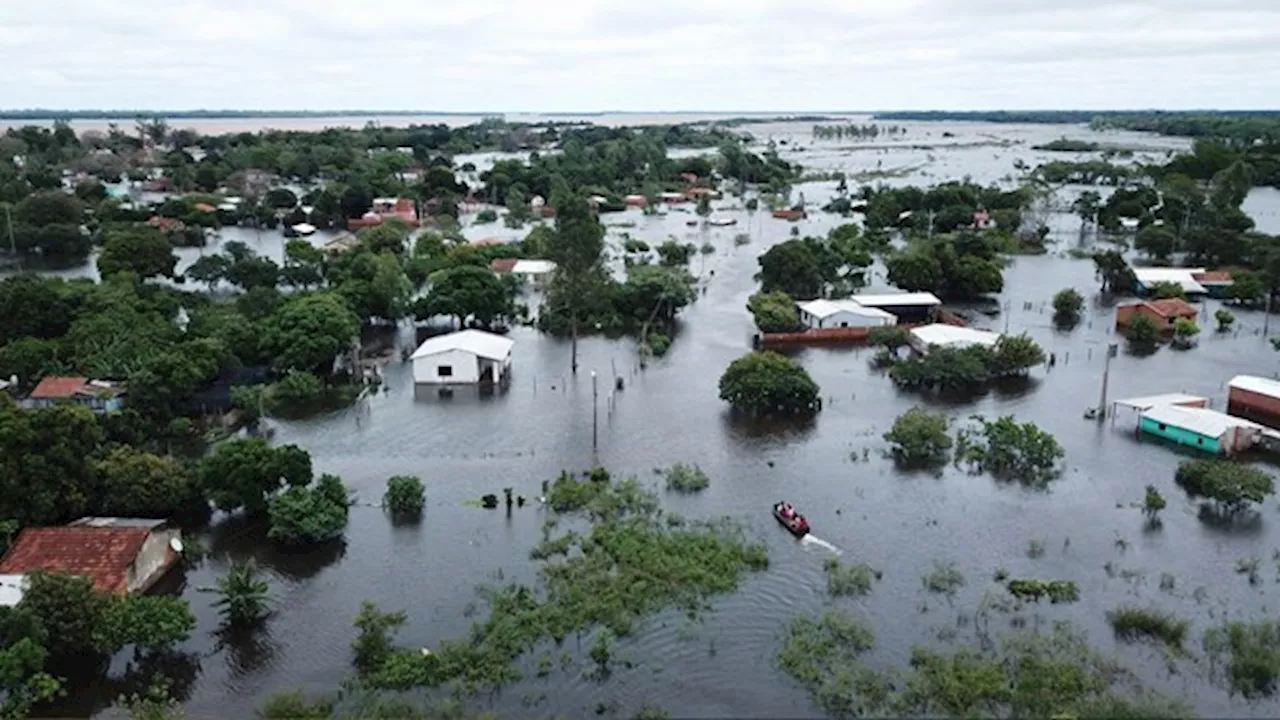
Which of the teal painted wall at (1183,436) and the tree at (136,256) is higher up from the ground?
the tree at (136,256)

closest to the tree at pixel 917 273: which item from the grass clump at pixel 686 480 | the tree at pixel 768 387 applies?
the tree at pixel 768 387

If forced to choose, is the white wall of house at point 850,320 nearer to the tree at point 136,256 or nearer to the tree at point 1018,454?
the tree at point 1018,454

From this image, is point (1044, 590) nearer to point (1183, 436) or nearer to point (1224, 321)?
point (1183, 436)

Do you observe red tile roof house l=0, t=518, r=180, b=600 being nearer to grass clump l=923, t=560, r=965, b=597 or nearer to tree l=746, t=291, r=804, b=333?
grass clump l=923, t=560, r=965, b=597

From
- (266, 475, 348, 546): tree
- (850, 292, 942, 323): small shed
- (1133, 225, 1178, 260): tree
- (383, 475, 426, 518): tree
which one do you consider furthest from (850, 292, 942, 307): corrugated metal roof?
(266, 475, 348, 546): tree

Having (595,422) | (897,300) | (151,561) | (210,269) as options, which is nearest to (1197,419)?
(897,300)
